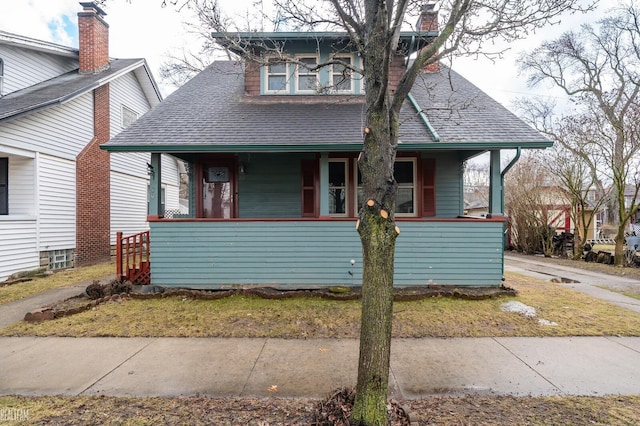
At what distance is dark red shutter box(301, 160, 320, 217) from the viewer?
26.1 feet

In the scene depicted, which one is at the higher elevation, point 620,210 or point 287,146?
point 287,146

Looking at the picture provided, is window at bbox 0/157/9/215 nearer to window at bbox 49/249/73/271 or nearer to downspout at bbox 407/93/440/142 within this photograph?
window at bbox 49/249/73/271

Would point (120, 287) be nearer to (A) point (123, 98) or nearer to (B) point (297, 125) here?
(B) point (297, 125)

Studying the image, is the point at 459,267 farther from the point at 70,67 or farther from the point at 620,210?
the point at 70,67

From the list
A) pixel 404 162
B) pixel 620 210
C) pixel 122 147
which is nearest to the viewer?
pixel 122 147

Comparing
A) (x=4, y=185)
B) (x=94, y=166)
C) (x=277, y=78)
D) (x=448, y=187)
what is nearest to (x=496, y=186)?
(x=448, y=187)

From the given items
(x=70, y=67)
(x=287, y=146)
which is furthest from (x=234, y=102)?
(x=70, y=67)

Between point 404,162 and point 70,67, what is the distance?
1331 cm

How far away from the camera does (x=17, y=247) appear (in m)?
8.82

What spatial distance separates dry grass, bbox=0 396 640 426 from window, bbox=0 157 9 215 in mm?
8834

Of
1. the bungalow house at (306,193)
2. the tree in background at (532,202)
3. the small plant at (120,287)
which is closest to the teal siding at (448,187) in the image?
the bungalow house at (306,193)

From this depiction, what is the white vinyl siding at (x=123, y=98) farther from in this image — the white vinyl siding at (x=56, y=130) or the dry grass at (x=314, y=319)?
the dry grass at (x=314, y=319)

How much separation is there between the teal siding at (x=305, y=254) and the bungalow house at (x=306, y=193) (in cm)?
2

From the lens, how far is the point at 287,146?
22.0 feet
